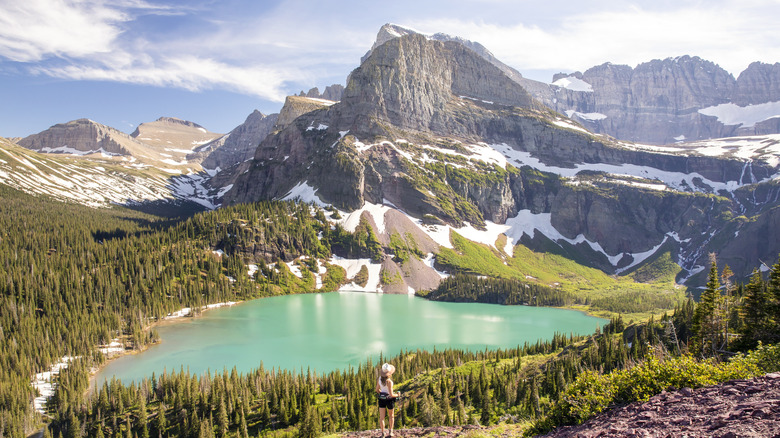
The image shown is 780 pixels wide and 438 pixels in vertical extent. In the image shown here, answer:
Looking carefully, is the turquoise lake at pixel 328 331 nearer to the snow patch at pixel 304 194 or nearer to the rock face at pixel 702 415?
the snow patch at pixel 304 194

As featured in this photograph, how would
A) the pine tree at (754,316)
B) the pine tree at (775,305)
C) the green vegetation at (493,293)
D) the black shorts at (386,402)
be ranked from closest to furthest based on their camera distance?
1. the black shorts at (386,402)
2. the pine tree at (775,305)
3. the pine tree at (754,316)
4. the green vegetation at (493,293)

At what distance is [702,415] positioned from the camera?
1148 centimetres

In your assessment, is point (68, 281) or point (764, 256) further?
point (764, 256)

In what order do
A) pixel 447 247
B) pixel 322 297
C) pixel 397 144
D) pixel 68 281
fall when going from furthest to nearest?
1. pixel 397 144
2. pixel 447 247
3. pixel 322 297
4. pixel 68 281

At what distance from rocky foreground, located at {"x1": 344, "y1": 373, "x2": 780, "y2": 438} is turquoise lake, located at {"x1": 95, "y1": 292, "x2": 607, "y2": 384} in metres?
54.5

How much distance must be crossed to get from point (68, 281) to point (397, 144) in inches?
5117

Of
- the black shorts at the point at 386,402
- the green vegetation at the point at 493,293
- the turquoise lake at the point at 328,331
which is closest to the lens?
the black shorts at the point at 386,402

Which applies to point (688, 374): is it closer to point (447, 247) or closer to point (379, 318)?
point (379, 318)

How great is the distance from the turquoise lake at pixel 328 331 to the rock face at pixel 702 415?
179ft

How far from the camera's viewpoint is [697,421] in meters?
11.3

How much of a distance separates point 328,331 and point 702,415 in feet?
260

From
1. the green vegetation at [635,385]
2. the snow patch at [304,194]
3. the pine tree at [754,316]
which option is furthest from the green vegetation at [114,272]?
the pine tree at [754,316]

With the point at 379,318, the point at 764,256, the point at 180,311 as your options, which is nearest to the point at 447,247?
the point at 379,318

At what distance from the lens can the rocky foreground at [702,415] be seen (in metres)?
10.3
